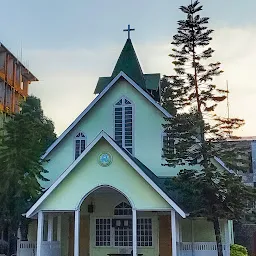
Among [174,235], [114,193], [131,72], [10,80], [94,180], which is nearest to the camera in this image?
[174,235]

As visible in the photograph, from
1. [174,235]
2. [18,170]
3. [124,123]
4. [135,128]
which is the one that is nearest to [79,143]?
[124,123]

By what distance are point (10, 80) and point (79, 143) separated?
36231 mm

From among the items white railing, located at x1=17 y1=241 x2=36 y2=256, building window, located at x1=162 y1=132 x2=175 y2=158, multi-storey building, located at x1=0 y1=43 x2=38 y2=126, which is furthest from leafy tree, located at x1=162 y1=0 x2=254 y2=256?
multi-storey building, located at x1=0 y1=43 x2=38 y2=126

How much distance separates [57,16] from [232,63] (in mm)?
7951

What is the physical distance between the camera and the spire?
920 inches

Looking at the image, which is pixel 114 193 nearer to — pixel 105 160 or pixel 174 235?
pixel 105 160

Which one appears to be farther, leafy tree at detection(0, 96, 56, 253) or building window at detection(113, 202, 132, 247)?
building window at detection(113, 202, 132, 247)

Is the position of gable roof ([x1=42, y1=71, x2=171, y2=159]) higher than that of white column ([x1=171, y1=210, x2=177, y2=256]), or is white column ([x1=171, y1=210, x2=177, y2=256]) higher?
gable roof ([x1=42, y1=71, x2=171, y2=159])

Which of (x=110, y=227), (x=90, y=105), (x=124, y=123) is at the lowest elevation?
(x=110, y=227)

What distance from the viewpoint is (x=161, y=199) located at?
1562cm

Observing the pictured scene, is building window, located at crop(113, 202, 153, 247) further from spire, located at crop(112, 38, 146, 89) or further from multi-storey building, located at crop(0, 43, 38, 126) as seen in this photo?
multi-storey building, located at crop(0, 43, 38, 126)

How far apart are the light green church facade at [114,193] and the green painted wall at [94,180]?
4 centimetres

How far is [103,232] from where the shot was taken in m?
19.5

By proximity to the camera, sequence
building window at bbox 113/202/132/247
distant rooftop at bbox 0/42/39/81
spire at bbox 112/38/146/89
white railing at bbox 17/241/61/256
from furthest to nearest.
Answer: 1. distant rooftop at bbox 0/42/39/81
2. spire at bbox 112/38/146/89
3. building window at bbox 113/202/132/247
4. white railing at bbox 17/241/61/256
